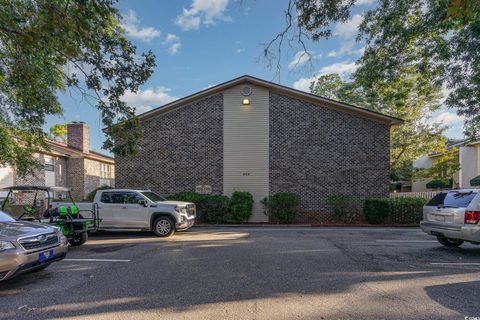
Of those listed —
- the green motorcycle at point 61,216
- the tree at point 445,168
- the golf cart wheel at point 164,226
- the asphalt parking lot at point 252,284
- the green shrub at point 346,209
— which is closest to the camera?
the asphalt parking lot at point 252,284

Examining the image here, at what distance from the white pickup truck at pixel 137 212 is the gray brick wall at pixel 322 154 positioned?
7.48m

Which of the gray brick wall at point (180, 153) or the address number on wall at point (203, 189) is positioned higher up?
the gray brick wall at point (180, 153)

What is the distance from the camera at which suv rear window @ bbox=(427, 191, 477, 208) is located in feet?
26.9

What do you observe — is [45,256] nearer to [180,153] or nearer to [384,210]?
[180,153]

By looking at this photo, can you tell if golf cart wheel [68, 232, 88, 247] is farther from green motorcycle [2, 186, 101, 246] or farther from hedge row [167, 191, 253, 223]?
hedge row [167, 191, 253, 223]

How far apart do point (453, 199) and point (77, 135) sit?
1068 inches

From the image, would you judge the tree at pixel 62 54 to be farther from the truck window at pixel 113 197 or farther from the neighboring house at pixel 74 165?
the neighboring house at pixel 74 165

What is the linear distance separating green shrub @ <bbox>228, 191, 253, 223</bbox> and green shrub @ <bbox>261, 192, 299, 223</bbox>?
1138mm

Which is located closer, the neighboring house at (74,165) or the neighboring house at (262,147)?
the neighboring house at (262,147)

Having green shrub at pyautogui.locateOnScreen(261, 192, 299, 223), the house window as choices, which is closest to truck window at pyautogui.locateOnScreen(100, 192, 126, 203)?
green shrub at pyautogui.locateOnScreen(261, 192, 299, 223)

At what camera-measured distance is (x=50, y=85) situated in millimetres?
11750

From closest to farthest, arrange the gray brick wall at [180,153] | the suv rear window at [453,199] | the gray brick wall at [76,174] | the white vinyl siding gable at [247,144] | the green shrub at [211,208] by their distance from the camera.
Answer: the suv rear window at [453,199]
the green shrub at [211,208]
the white vinyl siding gable at [247,144]
the gray brick wall at [180,153]
the gray brick wall at [76,174]

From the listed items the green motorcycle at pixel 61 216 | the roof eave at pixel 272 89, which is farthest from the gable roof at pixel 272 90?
the green motorcycle at pixel 61 216

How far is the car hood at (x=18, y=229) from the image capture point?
5.46 metres
